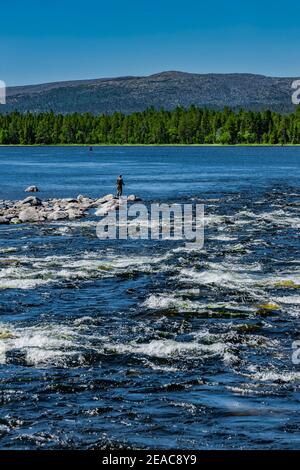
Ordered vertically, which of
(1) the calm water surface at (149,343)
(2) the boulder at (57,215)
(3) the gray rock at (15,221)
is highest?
(2) the boulder at (57,215)

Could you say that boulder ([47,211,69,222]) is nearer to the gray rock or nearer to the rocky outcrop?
the rocky outcrop

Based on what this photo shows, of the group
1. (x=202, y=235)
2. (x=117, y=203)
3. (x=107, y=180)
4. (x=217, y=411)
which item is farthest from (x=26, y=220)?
(x=107, y=180)

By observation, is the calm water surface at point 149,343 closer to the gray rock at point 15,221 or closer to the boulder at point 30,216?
the gray rock at point 15,221

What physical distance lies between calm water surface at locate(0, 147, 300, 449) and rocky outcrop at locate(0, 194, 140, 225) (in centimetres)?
1170

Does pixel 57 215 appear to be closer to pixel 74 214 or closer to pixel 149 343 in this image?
pixel 74 214

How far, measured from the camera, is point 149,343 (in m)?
23.1

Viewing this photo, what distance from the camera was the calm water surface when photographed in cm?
1691

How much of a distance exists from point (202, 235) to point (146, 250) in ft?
22.8

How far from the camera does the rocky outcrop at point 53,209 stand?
190 ft

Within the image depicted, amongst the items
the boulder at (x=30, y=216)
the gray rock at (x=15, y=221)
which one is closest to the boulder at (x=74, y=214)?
the boulder at (x=30, y=216)

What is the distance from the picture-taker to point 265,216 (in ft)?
190

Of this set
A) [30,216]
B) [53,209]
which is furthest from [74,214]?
[53,209]

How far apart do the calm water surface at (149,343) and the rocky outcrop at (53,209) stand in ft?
38.4

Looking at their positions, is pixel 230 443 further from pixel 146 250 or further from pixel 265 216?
pixel 265 216
